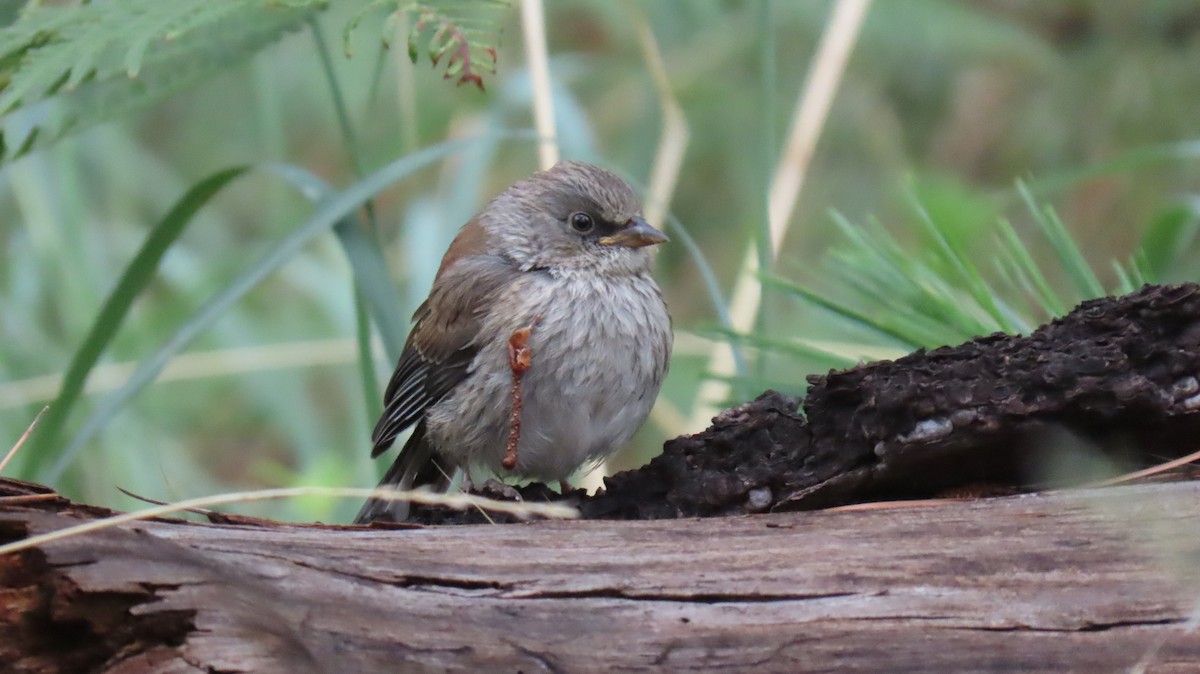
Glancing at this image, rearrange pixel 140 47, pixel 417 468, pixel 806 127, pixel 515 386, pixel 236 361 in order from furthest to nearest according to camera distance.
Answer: pixel 236 361 → pixel 806 127 → pixel 417 468 → pixel 515 386 → pixel 140 47

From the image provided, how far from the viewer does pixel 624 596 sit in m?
1.88

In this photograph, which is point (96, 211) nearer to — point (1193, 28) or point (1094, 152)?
point (1094, 152)

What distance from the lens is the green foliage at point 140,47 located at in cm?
214

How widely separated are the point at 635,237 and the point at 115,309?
143 cm

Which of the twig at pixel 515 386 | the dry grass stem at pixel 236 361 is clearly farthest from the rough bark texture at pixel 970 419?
the dry grass stem at pixel 236 361

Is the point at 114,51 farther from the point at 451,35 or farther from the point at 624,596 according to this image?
the point at 624,596

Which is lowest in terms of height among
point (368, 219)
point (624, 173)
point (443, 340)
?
point (443, 340)

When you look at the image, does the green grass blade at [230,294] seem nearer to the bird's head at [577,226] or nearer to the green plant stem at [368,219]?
the green plant stem at [368,219]

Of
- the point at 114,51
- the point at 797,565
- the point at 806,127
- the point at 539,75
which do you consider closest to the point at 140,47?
the point at 114,51

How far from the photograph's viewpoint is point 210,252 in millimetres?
6492

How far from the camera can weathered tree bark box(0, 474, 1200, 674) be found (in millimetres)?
1724

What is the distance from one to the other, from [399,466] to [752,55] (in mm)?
4341

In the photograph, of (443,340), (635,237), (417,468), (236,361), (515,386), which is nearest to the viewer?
(515,386)

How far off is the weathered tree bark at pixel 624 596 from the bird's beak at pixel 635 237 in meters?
1.62
